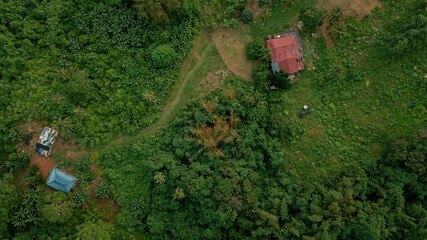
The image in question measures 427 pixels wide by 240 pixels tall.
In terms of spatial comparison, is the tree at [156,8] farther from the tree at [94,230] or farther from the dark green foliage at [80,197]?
the tree at [94,230]

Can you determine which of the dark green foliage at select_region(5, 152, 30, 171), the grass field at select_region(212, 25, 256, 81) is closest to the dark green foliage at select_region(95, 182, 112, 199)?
the dark green foliage at select_region(5, 152, 30, 171)

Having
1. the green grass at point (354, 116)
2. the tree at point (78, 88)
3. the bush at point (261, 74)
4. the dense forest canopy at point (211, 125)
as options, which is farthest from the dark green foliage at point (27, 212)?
the green grass at point (354, 116)

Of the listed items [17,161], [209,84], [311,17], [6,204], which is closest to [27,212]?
[6,204]

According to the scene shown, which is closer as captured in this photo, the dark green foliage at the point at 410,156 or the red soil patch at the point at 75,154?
the dark green foliage at the point at 410,156

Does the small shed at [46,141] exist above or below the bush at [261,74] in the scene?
below

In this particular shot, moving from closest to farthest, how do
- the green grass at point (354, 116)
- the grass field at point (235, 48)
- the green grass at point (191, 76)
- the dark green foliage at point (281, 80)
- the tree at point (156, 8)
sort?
the tree at point (156, 8), the green grass at point (354, 116), the dark green foliage at point (281, 80), the green grass at point (191, 76), the grass field at point (235, 48)

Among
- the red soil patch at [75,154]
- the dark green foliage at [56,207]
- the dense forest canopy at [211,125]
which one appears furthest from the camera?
the red soil patch at [75,154]
